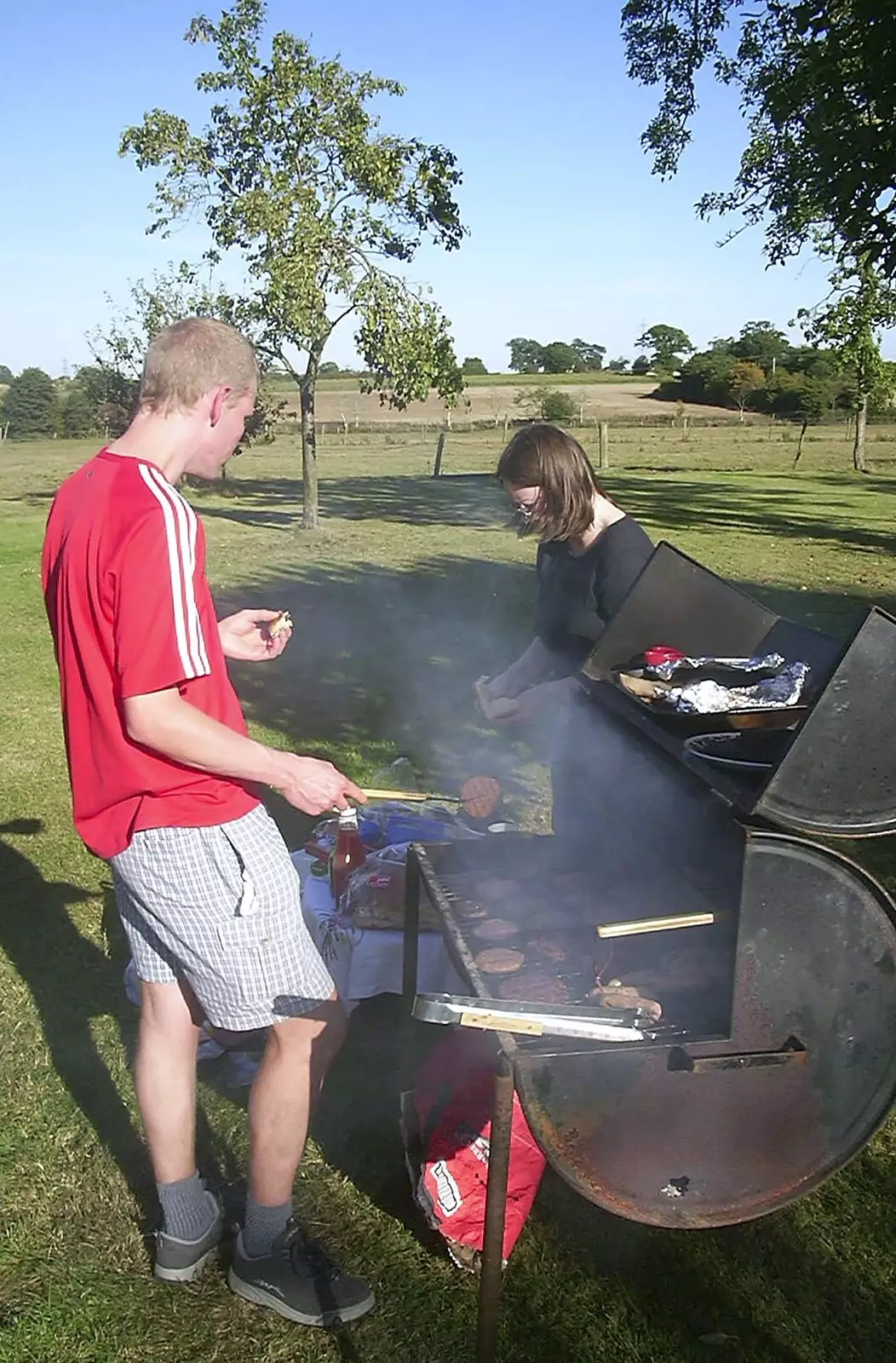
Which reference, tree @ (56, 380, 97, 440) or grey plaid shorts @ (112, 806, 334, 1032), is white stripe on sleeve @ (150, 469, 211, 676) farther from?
tree @ (56, 380, 97, 440)

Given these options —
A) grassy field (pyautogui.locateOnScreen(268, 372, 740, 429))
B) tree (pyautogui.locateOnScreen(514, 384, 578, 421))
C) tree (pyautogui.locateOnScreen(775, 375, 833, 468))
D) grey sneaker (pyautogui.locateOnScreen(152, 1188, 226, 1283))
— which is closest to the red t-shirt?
grey sneaker (pyautogui.locateOnScreen(152, 1188, 226, 1283))

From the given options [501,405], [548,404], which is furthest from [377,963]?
[501,405]

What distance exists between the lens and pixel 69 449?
3625 cm

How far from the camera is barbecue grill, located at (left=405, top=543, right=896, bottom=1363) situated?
6.56 feet

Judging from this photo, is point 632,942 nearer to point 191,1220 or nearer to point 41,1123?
point 191,1220

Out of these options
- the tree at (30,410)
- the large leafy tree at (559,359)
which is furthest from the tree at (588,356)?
the tree at (30,410)

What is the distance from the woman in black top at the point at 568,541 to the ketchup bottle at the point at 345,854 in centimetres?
77

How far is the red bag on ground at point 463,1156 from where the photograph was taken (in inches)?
98.6

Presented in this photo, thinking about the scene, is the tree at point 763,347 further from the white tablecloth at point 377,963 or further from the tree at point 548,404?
the white tablecloth at point 377,963

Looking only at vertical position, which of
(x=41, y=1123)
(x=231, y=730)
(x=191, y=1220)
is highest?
(x=231, y=730)

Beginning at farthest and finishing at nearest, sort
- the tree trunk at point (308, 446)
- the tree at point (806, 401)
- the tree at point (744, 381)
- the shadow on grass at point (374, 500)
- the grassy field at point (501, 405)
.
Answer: the tree at point (744, 381) → the grassy field at point (501, 405) → the tree at point (806, 401) → the shadow on grass at point (374, 500) → the tree trunk at point (308, 446)

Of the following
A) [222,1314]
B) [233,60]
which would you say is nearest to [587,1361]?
[222,1314]

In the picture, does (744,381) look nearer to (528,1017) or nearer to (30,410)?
(30,410)

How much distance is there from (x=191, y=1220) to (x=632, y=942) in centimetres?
118
